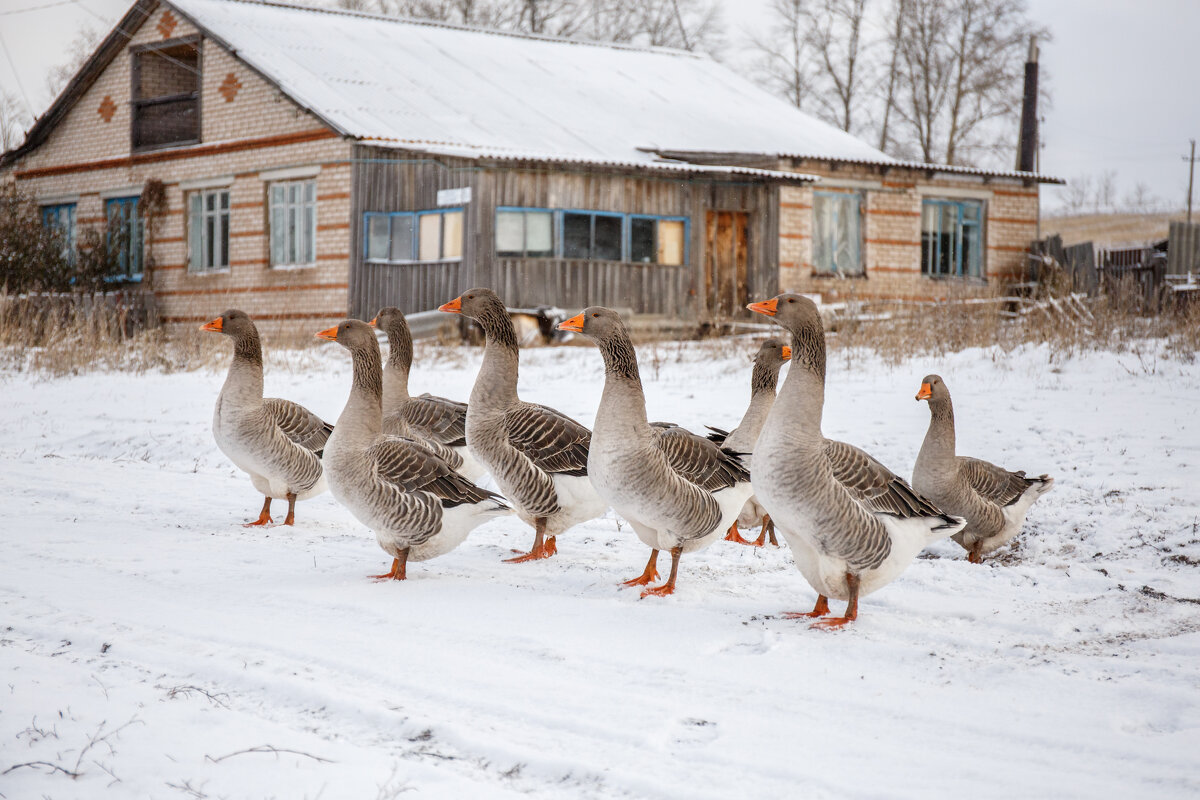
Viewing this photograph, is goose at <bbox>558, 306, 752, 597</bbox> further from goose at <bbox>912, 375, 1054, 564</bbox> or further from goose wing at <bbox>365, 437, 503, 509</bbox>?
goose at <bbox>912, 375, 1054, 564</bbox>

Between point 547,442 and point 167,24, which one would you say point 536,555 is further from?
point 167,24

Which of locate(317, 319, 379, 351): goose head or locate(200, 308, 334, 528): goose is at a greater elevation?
locate(317, 319, 379, 351): goose head

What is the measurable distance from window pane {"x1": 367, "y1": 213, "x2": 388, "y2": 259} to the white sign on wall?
5.81 feet

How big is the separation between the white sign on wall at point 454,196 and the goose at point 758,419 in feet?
49.2

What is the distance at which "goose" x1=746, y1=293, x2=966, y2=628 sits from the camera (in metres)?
5.60

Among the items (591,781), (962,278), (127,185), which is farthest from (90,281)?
(591,781)

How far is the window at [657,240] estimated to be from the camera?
25062 millimetres

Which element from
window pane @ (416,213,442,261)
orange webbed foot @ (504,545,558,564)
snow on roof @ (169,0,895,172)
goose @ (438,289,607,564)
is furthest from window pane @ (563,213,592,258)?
orange webbed foot @ (504,545,558,564)

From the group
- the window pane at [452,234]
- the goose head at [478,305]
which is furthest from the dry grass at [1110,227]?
the goose head at [478,305]

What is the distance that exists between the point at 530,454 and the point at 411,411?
1960 millimetres

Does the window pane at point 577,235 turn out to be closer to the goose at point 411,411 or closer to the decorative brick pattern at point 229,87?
the decorative brick pattern at point 229,87

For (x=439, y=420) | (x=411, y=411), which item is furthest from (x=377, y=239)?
(x=439, y=420)

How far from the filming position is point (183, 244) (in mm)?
27562

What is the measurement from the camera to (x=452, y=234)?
23422 mm
